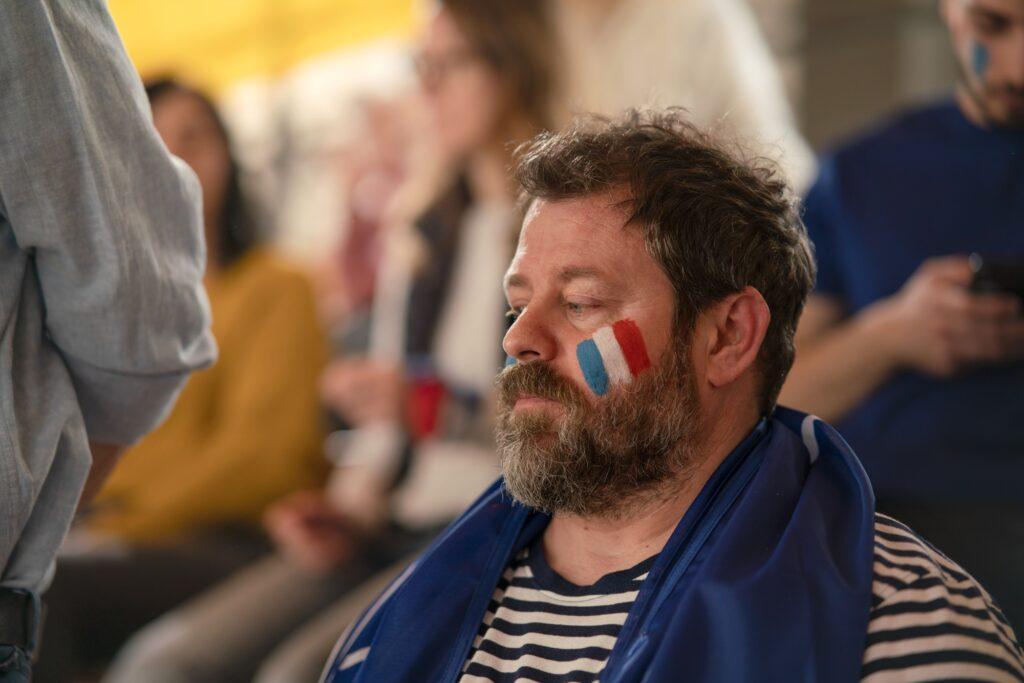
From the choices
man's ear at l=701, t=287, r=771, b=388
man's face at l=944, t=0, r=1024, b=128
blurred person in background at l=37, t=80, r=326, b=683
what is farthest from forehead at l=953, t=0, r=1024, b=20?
blurred person in background at l=37, t=80, r=326, b=683

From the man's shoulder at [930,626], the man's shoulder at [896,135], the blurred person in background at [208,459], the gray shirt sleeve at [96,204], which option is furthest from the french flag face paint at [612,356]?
the blurred person in background at [208,459]

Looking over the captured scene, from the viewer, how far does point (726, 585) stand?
1044 mm

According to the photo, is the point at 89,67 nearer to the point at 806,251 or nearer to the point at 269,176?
the point at 806,251

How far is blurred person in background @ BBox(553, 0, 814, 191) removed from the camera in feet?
8.13

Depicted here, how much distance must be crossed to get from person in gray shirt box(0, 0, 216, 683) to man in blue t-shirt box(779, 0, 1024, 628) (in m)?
0.96

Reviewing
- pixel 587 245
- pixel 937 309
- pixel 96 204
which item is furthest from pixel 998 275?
pixel 96 204

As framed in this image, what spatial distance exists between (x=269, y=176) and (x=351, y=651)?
436cm

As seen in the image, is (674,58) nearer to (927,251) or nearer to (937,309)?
(927,251)

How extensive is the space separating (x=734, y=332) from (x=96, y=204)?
2.21 ft

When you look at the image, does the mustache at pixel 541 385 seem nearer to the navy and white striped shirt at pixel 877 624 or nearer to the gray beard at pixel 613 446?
the gray beard at pixel 613 446

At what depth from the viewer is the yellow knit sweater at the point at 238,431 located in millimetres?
2684

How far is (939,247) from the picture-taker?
195 centimetres

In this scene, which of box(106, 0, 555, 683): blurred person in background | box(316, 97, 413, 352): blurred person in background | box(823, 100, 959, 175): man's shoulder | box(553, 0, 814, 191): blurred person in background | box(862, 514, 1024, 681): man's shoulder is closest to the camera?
box(862, 514, 1024, 681): man's shoulder

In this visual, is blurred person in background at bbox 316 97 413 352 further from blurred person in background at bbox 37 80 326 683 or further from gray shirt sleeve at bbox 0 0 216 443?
gray shirt sleeve at bbox 0 0 216 443
